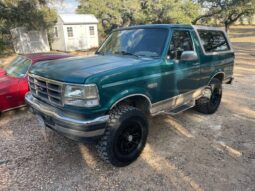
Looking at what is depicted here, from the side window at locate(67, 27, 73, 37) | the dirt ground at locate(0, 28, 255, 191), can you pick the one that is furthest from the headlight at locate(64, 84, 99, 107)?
the side window at locate(67, 27, 73, 37)

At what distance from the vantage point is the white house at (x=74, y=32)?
68.5 feet

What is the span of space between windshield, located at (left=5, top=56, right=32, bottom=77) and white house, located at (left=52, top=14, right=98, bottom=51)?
15677mm

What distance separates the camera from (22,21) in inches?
693

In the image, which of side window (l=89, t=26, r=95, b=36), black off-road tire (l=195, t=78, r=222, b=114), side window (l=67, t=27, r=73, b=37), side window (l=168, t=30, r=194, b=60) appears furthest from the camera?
side window (l=89, t=26, r=95, b=36)

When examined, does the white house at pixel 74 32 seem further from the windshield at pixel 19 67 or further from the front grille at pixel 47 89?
the front grille at pixel 47 89

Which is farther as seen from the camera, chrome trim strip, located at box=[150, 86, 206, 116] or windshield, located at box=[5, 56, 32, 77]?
windshield, located at box=[5, 56, 32, 77]

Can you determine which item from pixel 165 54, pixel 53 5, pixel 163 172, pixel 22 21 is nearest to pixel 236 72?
pixel 165 54

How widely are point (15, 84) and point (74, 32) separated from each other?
17.4 meters

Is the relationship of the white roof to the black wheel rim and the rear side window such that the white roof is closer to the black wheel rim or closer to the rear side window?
the rear side window

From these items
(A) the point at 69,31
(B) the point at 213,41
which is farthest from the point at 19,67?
(A) the point at 69,31

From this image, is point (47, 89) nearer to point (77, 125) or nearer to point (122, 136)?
point (77, 125)

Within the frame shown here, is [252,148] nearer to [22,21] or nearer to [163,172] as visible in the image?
[163,172]

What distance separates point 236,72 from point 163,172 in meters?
8.56

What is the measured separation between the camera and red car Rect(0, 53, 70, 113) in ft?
16.5
